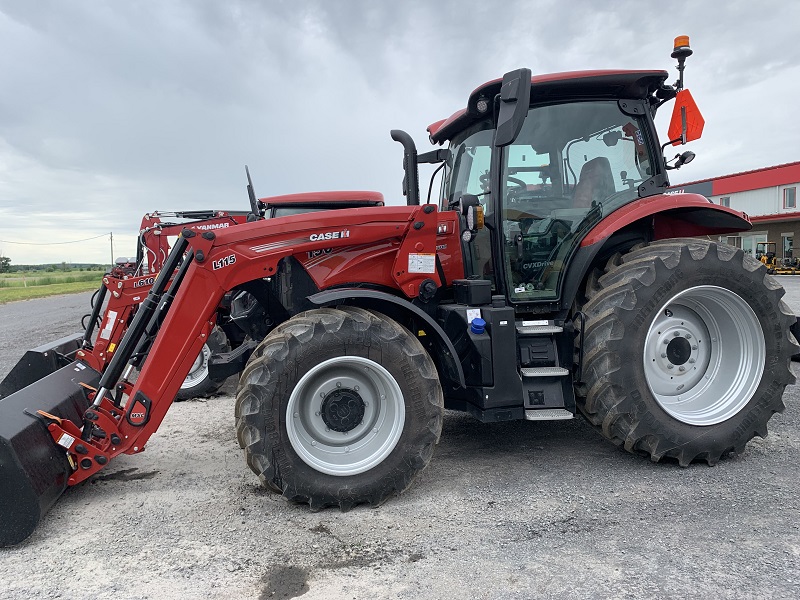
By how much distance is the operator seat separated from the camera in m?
4.15

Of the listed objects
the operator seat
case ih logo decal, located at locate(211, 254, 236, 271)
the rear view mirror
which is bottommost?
case ih logo decal, located at locate(211, 254, 236, 271)

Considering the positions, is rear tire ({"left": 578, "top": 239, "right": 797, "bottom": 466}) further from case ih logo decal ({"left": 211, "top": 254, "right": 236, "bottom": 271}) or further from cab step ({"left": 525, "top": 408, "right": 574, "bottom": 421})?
case ih logo decal ({"left": 211, "top": 254, "right": 236, "bottom": 271})

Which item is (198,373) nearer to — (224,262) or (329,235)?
(224,262)

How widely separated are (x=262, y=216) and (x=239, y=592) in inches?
273

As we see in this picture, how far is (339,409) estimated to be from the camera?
3482mm

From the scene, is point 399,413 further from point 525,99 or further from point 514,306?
point 525,99

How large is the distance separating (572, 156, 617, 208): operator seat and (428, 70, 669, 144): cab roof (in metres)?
0.49

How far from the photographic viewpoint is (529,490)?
3539mm

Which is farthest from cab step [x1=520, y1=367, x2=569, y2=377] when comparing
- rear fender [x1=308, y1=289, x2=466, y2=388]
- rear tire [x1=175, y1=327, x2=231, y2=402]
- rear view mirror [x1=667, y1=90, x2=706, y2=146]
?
rear tire [x1=175, y1=327, x2=231, y2=402]

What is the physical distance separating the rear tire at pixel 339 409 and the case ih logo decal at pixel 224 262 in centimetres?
51

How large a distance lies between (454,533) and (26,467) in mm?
2257

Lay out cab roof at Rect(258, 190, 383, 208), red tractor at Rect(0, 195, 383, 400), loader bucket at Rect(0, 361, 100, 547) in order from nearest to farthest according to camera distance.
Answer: loader bucket at Rect(0, 361, 100, 547)
red tractor at Rect(0, 195, 383, 400)
cab roof at Rect(258, 190, 383, 208)

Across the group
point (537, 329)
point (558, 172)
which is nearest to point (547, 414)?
point (537, 329)

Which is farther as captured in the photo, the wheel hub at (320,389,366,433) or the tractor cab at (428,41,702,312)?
the tractor cab at (428,41,702,312)
